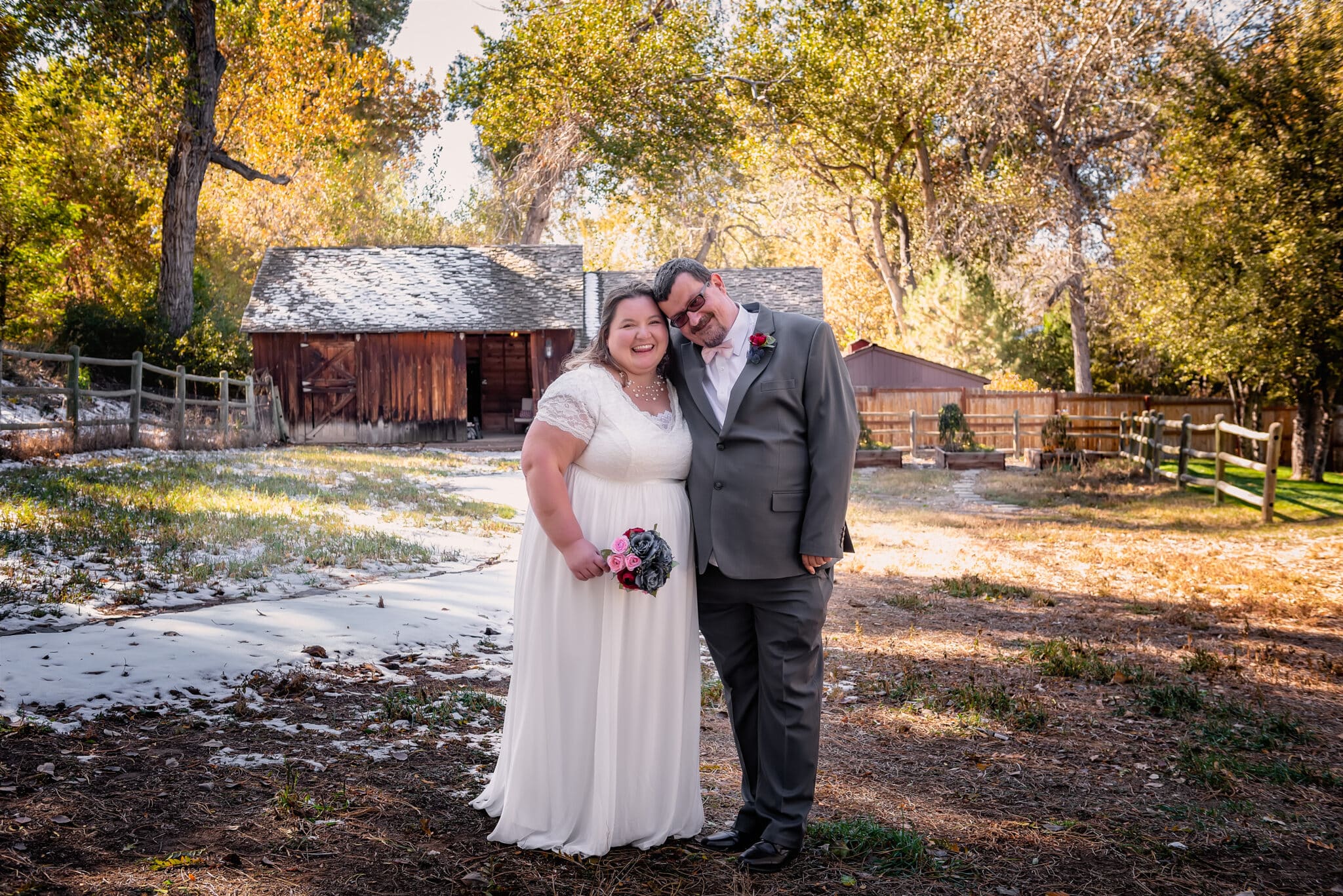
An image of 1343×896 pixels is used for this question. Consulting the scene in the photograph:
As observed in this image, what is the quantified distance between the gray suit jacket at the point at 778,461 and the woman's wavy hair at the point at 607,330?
386mm

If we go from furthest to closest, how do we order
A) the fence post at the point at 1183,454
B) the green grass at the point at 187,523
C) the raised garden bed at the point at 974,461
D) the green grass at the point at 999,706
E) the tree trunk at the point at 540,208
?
1. the tree trunk at the point at 540,208
2. the raised garden bed at the point at 974,461
3. the fence post at the point at 1183,454
4. the green grass at the point at 187,523
5. the green grass at the point at 999,706

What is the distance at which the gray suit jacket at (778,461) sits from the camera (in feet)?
11.9

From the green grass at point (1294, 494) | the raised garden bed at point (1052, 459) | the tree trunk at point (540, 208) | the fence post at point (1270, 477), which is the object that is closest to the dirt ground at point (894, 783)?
the fence post at point (1270, 477)

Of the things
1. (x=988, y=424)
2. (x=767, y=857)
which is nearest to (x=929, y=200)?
(x=988, y=424)

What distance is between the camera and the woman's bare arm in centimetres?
359

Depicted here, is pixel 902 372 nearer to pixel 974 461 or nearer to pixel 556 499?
pixel 974 461

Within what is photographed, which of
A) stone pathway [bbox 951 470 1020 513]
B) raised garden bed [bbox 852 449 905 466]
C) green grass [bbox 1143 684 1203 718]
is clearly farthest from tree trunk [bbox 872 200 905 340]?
green grass [bbox 1143 684 1203 718]

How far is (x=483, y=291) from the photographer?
91.7 feet

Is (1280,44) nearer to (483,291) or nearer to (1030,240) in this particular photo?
(1030,240)

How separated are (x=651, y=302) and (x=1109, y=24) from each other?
2660 centimetres

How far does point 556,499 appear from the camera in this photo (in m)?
3.60

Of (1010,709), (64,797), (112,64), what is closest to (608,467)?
(64,797)

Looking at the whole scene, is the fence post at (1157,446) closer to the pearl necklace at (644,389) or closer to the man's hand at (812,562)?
the man's hand at (812,562)

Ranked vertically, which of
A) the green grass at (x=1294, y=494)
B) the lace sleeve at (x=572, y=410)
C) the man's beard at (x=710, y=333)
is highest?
the man's beard at (x=710, y=333)
